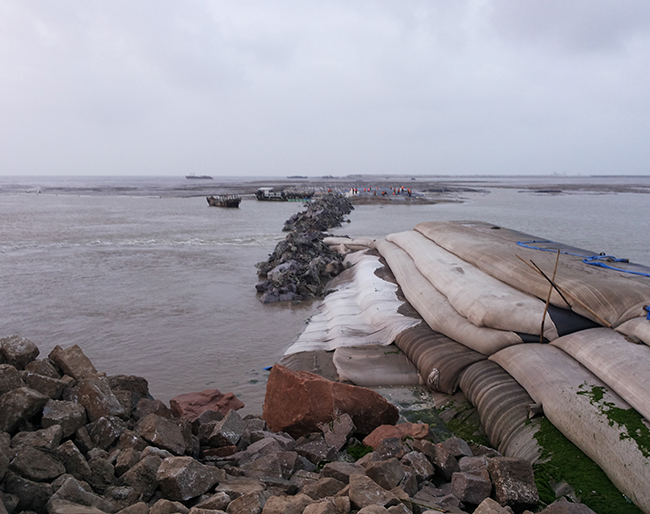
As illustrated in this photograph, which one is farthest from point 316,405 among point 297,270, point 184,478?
point 297,270

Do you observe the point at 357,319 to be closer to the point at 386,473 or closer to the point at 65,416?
the point at 386,473

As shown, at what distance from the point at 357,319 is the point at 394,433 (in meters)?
3.25

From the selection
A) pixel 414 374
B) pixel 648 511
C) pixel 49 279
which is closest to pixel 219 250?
pixel 49 279

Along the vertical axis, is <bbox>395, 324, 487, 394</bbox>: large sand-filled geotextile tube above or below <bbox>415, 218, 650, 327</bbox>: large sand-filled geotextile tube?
below

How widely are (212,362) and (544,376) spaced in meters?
3.81

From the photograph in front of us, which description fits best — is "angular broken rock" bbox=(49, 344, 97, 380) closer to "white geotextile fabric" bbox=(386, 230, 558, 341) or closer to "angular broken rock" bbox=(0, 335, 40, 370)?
"angular broken rock" bbox=(0, 335, 40, 370)

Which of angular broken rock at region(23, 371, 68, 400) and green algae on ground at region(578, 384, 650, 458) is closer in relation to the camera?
green algae on ground at region(578, 384, 650, 458)

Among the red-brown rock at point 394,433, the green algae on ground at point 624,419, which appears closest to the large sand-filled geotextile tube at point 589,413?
the green algae on ground at point 624,419

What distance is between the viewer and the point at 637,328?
399 cm

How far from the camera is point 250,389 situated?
4887mm

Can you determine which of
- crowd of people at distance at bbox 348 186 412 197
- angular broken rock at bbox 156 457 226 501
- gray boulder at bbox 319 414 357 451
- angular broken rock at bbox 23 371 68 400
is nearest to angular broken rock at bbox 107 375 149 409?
angular broken rock at bbox 23 371 68 400

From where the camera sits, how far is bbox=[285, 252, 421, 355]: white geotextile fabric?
589 cm

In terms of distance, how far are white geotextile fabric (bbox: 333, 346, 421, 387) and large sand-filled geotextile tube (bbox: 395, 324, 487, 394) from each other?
0.11 meters

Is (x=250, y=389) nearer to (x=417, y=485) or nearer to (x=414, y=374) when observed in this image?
(x=414, y=374)
